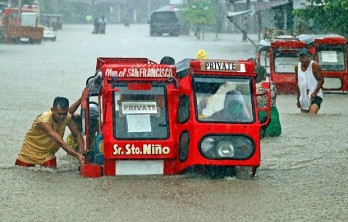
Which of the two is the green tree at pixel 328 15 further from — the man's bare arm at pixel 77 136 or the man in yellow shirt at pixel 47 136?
the man in yellow shirt at pixel 47 136

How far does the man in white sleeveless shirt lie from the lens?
16656 millimetres

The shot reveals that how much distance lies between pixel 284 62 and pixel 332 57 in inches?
43.8

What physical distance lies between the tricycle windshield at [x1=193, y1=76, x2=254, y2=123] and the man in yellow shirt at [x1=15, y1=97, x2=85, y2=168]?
1.46 meters

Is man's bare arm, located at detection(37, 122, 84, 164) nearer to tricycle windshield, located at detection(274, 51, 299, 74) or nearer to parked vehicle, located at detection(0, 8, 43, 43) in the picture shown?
tricycle windshield, located at detection(274, 51, 299, 74)

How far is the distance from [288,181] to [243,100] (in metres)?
1.07

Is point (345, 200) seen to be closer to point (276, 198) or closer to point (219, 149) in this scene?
point (276, 198)

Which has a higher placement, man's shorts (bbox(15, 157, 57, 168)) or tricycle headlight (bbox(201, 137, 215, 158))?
tricycle headlight (bbox(201, 137, 215, 158))

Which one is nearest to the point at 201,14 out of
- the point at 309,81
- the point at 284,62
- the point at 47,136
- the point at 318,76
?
the point at 284,62

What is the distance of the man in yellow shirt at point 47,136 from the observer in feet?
34.8

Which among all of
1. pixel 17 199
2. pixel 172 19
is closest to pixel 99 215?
pixel 17 199

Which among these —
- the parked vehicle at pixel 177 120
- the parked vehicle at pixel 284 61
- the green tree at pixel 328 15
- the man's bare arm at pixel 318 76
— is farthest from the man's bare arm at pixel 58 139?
the green tree at pixel 328 15

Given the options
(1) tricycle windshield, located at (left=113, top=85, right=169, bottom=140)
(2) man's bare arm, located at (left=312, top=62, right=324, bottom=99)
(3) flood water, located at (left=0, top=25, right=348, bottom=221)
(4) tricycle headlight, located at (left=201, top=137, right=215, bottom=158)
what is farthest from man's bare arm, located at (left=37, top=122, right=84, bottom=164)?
(2) man's bare arm, located at (left=312, top=62, right=324, bottom=99)

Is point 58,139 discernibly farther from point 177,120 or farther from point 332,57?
point 332,57

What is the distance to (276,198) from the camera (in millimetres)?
9555
